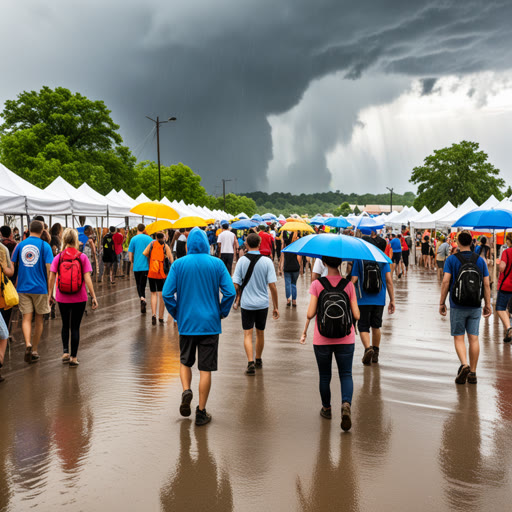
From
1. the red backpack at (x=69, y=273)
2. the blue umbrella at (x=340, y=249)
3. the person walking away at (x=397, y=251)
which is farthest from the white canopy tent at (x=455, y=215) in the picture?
the red backpack at (x=69, y=273)

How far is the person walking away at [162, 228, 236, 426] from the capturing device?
4.95 metres

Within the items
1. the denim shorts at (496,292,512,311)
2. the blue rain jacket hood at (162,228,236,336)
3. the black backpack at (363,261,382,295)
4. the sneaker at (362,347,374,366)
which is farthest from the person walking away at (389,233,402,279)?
→ the blue rain jacket hood at (162,228,236,336)

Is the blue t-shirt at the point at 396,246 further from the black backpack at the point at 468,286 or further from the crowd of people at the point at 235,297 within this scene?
the black backpack at the point at 468,286

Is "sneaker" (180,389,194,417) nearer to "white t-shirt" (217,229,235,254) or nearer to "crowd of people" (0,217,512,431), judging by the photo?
"crowd of people" (0,217,512,431)

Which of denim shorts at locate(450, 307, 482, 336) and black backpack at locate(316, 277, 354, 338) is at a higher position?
black backpack at locate(316, 277, 354, 338)

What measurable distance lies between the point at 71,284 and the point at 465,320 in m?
5.11

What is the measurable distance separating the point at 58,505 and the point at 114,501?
0.37m

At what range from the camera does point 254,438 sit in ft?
15.2

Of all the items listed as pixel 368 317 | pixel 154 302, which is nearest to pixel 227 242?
pixel 154 302

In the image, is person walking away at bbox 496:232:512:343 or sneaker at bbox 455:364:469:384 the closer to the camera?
sneaker at bbox 455:364:469:384

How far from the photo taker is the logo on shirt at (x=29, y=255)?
7.57 meters

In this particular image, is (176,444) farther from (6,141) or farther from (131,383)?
(6,141)

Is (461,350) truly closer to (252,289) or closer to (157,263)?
(252,289)

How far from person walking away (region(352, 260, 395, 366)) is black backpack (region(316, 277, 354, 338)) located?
211cm
